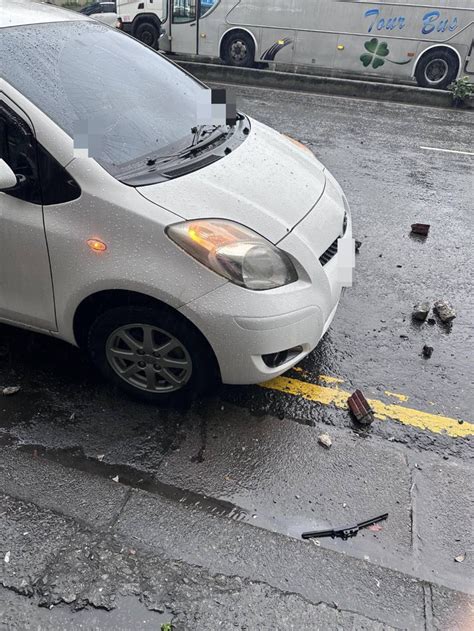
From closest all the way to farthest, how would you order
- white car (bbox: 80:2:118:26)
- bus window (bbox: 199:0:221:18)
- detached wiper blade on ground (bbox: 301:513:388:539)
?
detached wiper blade on ground (bbox: 301:513:388:539)
bus window (bbox: 199:0:221:18)
white car (bbox: 80:2:118:26)

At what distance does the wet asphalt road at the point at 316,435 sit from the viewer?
7.40 feet

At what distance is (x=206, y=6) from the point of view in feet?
43.0

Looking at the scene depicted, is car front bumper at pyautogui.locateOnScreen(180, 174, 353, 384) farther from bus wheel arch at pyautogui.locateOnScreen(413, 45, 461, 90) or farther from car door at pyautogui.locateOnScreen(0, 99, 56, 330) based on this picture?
bus wheel arch at pyautogui.locateOnScreen(413, 45, 461, 90)

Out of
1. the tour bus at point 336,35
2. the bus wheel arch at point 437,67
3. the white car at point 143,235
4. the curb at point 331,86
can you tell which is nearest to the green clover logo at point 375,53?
the tour bus at point 336,35

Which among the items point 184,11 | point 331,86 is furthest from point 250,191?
point 184,11

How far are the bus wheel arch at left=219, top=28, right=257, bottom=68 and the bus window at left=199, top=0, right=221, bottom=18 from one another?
721 millimetres

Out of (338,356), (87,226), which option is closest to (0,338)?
(87,226)

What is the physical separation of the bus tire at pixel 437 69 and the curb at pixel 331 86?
48.1 inches

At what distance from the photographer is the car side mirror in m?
2.22

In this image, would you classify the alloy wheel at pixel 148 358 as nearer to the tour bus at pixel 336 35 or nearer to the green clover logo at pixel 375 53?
the tour bus at pixel 336 35

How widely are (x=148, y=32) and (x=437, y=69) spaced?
928 cm

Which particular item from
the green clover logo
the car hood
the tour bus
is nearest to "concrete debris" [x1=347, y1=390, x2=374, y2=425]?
the car hood

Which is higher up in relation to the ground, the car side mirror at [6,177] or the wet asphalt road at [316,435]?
the car side mirror at [6,177]

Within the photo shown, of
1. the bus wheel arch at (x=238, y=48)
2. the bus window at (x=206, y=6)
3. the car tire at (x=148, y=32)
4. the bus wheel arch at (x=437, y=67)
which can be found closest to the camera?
the bus wheel arch at (x=437, y=67)
